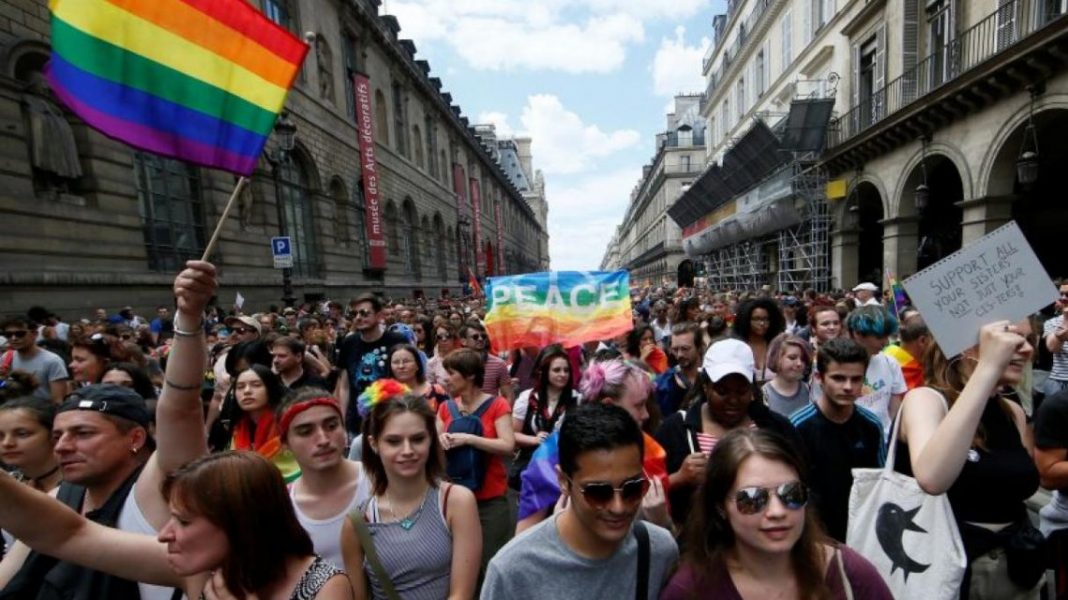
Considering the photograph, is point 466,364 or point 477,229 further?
point 477,229

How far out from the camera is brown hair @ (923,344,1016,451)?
221 cm

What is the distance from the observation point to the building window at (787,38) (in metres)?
22.8

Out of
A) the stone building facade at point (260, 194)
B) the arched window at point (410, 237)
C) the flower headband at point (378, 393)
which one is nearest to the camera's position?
the flower headband at point (378, 393)

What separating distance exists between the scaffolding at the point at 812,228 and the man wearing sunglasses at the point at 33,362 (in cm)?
1958

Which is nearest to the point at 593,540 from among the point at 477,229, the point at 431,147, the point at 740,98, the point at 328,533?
the point at 328,533

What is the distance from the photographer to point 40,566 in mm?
1888

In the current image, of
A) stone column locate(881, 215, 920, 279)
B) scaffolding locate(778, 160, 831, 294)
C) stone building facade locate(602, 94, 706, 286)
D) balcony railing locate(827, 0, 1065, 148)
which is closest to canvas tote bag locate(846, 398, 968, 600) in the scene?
balcony railing locate(827, 0, 1065, 148)

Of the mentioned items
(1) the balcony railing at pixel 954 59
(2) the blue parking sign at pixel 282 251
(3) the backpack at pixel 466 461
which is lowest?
(3) the backpack at pixel 466 461

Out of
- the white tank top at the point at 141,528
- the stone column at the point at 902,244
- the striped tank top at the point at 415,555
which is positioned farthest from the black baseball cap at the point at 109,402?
the stone column at the point at 902,244

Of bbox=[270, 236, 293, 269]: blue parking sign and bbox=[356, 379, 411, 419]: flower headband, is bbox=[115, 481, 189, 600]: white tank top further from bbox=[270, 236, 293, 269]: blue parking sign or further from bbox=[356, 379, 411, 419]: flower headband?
bbox=[270, 236, 293, 269]: blue parking sign

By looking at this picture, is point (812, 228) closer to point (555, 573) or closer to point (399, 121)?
point (555, 573)

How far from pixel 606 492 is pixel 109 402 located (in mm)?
1962

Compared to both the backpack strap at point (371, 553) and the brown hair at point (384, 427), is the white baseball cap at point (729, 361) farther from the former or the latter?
the backpack strap at point (371, 553)

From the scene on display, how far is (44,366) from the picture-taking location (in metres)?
4.92
